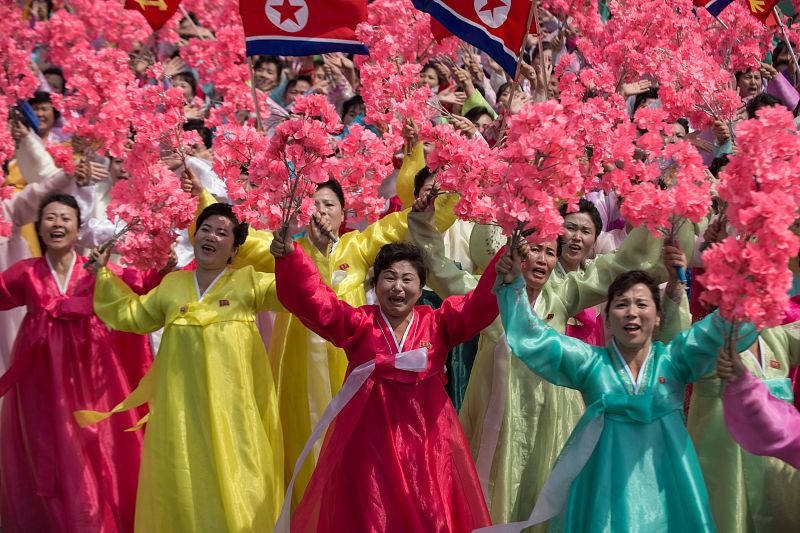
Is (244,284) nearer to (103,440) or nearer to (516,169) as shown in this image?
(103,440)

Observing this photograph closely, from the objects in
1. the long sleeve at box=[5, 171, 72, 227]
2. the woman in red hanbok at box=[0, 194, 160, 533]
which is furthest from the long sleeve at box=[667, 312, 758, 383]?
the long sleeve at box=[5, 171, 72, 227]

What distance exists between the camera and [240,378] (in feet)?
19.6

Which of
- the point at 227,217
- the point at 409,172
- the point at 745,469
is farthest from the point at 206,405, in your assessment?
the point at 745,469

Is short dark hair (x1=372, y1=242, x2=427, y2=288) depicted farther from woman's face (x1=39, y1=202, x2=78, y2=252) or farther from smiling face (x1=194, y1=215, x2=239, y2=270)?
woman's face (x1=39, y1=202, x2=78, y2=252)

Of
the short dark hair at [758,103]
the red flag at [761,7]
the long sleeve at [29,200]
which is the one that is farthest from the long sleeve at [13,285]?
the red flag at [761,7]

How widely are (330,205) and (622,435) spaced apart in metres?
2.52

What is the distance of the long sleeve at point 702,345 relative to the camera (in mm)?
4695

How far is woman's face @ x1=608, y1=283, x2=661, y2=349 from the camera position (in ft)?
16.3

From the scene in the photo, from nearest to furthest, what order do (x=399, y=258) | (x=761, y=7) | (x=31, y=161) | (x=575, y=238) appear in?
1. (x=399, y=258)
2. (x=575, y=238)
3. (x=761, y=7)
4. (x=31, y=161)

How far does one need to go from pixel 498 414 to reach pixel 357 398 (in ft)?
2.98

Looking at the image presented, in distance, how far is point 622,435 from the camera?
15.9ft

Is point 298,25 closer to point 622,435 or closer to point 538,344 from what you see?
point 538,344

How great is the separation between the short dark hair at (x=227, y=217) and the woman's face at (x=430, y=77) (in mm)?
3688

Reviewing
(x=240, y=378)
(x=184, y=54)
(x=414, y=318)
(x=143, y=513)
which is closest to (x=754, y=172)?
(x=414, y=318)
